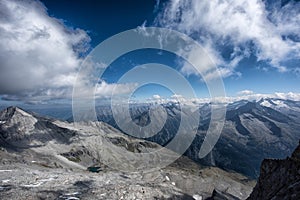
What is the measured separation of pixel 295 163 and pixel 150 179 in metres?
117

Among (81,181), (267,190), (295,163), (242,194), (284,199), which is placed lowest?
(242,194)

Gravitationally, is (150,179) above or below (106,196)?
below

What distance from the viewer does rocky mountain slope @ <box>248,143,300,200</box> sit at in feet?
101

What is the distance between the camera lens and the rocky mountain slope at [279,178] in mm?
30909

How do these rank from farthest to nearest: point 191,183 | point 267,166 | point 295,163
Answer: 1. point 191,183
2. point 267,166
3. point 295,163

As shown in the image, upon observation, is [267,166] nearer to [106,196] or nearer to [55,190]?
[106,196]

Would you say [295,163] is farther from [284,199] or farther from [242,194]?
[242,194]

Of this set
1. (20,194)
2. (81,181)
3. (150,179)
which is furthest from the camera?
(150,179)

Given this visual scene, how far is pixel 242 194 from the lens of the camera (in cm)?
16575

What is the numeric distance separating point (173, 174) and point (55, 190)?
4123 inches

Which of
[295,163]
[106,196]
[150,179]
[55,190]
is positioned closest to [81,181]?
[55,190]

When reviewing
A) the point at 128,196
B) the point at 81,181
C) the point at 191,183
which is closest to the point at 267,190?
the point at 128,196

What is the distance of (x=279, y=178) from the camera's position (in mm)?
38406

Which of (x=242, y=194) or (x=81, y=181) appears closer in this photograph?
(x=81, y=181)
